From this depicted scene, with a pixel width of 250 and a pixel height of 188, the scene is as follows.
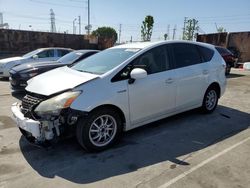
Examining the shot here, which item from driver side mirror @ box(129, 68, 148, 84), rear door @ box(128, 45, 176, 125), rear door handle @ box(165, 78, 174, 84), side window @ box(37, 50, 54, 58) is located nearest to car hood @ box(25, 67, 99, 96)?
driver side mirror @ box(129, 68, 148, 84)

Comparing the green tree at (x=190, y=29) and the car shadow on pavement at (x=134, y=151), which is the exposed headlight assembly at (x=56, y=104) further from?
the green tree at (x=190, y=29)

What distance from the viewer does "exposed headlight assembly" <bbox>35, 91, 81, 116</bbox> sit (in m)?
3.61

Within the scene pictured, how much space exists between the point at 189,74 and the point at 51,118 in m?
2.98

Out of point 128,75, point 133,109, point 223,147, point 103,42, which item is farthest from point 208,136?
point 103,42

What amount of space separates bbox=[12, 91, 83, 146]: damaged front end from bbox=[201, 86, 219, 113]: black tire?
11.0 feet

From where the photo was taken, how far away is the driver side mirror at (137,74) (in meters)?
4.19

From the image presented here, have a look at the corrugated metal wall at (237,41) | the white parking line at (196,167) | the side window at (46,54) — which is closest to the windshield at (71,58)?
the side window at (46,54)

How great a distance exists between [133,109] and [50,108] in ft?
4.57

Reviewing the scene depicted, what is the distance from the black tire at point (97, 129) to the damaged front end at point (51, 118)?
14cm

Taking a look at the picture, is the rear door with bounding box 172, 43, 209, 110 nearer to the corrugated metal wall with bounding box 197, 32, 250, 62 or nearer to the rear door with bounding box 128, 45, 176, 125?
the rear door with bounding box 128, 45, 176, 125

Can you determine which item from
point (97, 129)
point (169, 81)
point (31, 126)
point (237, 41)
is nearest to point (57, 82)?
point (31, 126)

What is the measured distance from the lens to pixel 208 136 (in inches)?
189

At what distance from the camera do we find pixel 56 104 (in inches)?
143

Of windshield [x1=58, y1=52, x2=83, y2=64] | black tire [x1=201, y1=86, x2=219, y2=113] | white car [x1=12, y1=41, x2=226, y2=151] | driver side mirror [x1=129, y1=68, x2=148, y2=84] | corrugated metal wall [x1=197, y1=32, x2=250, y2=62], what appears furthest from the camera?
corrugated metal wall [x1=197, y1=32, x2=250, y2=62]
